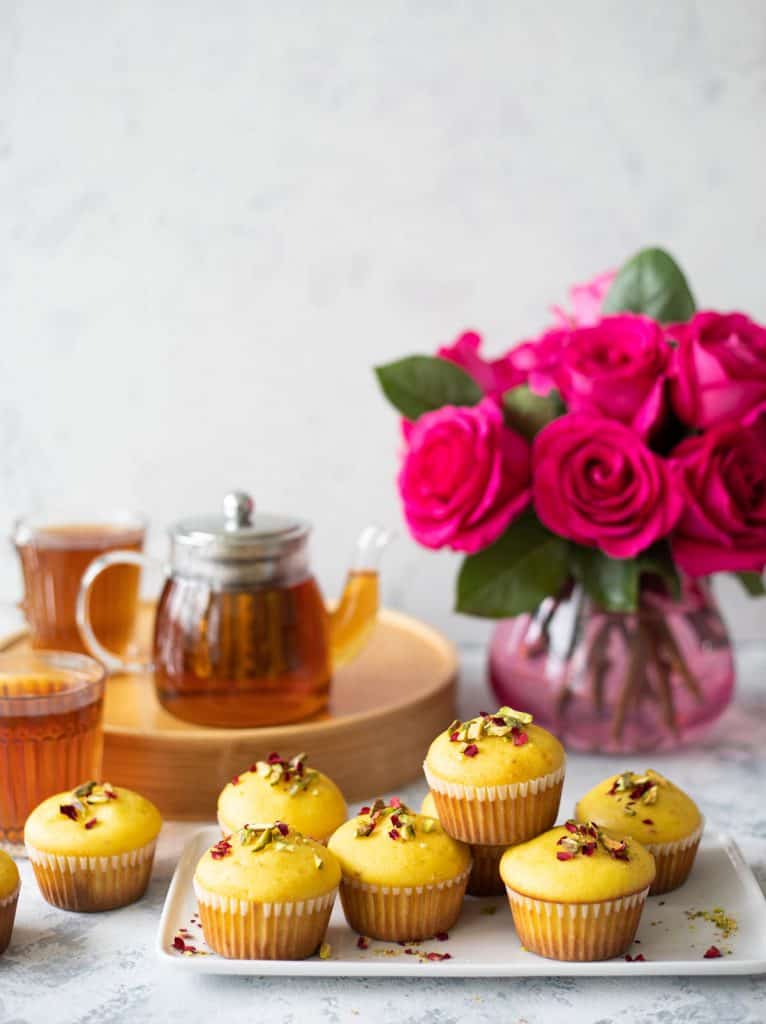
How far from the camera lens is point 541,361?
1.07 meters

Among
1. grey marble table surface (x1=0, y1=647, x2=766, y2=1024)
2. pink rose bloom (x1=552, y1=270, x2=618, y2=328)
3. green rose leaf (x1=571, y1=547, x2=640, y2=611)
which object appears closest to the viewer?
grey marble table surface (x1=0, y1=647, x2=766, y2=1024)

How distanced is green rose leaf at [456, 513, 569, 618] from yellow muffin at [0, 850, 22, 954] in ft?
1.37

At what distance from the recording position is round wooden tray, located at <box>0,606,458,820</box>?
1.01 meters

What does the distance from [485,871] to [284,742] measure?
0.23m

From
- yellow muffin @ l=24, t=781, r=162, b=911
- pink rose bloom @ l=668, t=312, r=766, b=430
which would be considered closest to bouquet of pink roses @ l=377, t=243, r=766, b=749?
pink rose bloom @ l=668, t=312, r=766, b=430

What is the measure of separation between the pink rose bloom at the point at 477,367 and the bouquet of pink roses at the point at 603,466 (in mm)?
23

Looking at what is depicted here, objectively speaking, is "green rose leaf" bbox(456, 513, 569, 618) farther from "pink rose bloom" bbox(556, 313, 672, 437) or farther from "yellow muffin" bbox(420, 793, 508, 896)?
"yellow muffin" bbox(420, 793, 508, 896)

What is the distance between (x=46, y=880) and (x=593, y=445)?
51cm

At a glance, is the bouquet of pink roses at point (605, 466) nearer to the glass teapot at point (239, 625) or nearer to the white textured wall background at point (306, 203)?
the glass teapot at point (239, 625)

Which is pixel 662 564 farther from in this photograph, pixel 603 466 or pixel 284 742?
pixel 284 742

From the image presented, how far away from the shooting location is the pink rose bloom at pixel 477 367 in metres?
1.11

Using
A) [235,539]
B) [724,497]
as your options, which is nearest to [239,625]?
[235,539]

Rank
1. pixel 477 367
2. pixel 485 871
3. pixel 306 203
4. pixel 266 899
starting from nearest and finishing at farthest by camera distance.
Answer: pixel 266 899 < pixel 485 871 < pixel 477 367 < pixel 306 203

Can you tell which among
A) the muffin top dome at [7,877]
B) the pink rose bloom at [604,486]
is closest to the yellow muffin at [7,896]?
the muffin top dome at [7,877]
